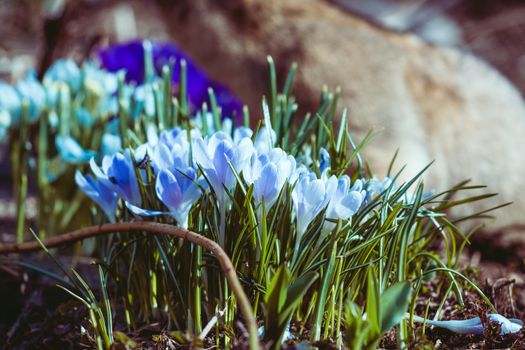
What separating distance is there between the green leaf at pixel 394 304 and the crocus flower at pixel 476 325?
18 cm

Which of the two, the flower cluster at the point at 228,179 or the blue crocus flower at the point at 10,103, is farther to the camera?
the blue crocus flower at the point at 10,103

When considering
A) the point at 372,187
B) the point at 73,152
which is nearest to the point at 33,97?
the point at 73,152

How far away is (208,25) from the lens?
2594 mm

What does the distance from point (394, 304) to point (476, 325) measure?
236 millimetres

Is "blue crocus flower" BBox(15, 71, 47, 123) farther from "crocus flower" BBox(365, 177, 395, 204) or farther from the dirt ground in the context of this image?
"crocus flower" BBox(365, 177, 395, 204)

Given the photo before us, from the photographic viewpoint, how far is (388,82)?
7.90 ft

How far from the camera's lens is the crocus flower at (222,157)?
34.7 inches

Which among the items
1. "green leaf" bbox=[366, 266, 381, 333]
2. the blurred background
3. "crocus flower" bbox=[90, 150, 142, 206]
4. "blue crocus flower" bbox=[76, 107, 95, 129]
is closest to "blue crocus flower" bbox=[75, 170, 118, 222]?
"crocus flower" bbox=[90, 150, 142, 206]

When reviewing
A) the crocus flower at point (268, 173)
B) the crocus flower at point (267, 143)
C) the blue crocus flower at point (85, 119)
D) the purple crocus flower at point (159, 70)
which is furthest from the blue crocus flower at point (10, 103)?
the crocus flower at point (268, 173)

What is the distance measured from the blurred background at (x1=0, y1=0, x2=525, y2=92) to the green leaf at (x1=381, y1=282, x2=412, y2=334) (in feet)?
7.21

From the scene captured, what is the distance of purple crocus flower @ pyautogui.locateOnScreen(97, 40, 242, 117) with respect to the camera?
255cm

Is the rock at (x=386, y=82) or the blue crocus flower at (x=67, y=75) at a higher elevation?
the rock at (x=386, y=82)

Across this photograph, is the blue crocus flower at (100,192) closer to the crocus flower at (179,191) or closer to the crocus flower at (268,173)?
the crocus flower at (179,191)

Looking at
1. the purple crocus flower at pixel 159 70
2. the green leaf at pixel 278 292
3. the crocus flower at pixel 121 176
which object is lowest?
the green leaf at pixel 278 292
